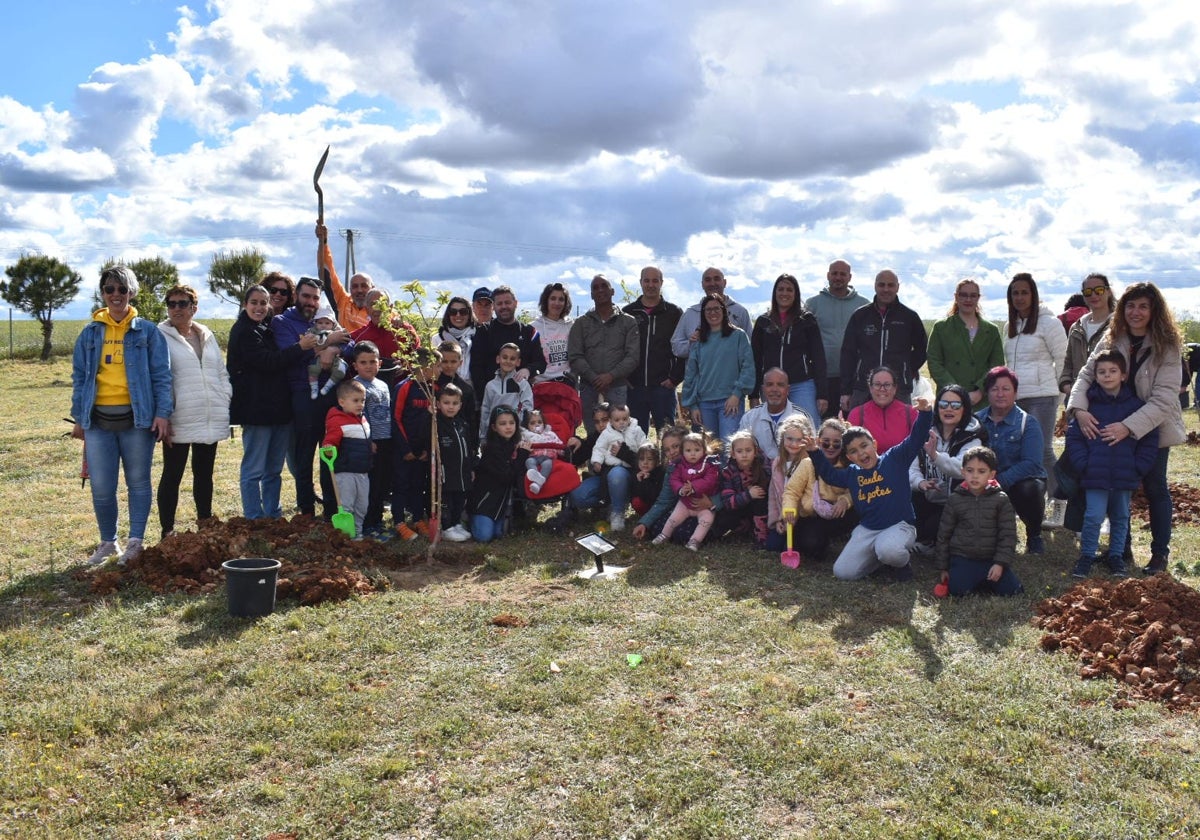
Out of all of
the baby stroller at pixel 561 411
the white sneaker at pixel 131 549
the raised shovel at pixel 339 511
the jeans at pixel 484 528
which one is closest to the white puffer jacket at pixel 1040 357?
the baby stroller at pixel 561 411

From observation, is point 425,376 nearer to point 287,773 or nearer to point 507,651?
point 507,651

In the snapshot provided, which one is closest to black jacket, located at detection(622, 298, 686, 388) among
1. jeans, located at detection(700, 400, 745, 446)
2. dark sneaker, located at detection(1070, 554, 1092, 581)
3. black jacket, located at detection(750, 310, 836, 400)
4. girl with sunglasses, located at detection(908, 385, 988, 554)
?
jeans, located at detection(700, 400, 745, 446)

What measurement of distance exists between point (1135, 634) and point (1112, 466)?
7.33ft

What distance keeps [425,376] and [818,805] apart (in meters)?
5.36

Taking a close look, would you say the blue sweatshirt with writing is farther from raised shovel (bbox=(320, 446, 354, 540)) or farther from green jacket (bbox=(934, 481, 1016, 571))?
raised shovel (bbox=(320, 446, 354, 540))

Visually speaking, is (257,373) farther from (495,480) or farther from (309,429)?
(495,480)

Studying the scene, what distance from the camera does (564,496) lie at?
30.8 feet

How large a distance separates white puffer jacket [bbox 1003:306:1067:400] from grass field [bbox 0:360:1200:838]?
217 cm

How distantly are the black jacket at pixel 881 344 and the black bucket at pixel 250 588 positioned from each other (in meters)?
5.73

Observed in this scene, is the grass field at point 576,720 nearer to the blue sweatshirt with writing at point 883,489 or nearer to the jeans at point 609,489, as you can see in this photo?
the blue sweatshirt with writing at point 883,489

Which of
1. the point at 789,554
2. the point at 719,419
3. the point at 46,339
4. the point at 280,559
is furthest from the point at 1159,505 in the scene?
the point at 46,339

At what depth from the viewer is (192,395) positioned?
772 cm

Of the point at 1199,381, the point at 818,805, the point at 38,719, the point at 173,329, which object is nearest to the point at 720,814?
the point at 818,805

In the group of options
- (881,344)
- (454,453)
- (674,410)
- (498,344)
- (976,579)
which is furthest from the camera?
(674,410)
